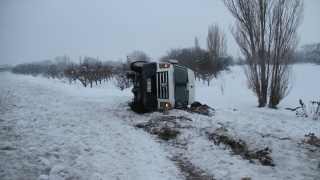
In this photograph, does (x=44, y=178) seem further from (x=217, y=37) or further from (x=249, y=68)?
(x=217, y=37)

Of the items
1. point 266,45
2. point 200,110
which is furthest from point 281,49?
point 200,110

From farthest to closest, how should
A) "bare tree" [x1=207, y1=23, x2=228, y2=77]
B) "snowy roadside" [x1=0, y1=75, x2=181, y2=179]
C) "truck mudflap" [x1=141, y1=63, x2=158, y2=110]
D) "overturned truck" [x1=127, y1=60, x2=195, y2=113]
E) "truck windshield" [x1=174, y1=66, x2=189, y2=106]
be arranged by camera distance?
"bare tree" [x1=207, y1=23, x2=228, y2=77]
"truck windshield" [x1=174, y1=66, x2=189, y2=106]
"truck mudflap" [x1=141, y1=63, x2=158, y2=110]
"overturned truck" [x1=127, y1=60, x2=195, y2=113]
"snowy roadside" [x1=0, y1=75, x2=181, y2=179]

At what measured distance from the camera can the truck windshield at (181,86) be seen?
25.2ft

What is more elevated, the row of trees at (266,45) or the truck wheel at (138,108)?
the row of trees at (266,45)

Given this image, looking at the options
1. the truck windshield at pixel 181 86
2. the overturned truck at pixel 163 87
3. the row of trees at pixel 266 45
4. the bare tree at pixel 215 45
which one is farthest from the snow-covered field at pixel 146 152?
the bare tree at pixel 215 45

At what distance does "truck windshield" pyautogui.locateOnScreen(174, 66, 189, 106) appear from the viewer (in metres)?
7.67

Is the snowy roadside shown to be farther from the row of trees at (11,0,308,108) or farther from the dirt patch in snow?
the row of trees at (11,0,308,108)

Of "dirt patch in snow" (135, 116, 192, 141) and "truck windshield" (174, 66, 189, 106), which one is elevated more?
"truck windshield" (174, 66, 189, 106)

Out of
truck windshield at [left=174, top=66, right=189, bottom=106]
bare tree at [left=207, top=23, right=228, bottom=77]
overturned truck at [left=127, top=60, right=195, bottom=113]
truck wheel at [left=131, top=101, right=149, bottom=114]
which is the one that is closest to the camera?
overturned truck at [left=127, top=60, right=195, bottom=113]

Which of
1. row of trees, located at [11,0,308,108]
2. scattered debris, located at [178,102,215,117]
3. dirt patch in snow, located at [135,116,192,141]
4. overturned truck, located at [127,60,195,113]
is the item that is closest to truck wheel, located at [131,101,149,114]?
overturned truck, located at [127,60,195,113]

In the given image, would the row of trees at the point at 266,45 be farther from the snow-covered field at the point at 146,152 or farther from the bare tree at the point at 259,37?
the snow-covered field at the point at 146,152

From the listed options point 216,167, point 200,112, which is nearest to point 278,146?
point 216,167

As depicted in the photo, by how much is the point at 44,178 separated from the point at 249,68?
36.8 ft

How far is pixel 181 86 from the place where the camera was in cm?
787
